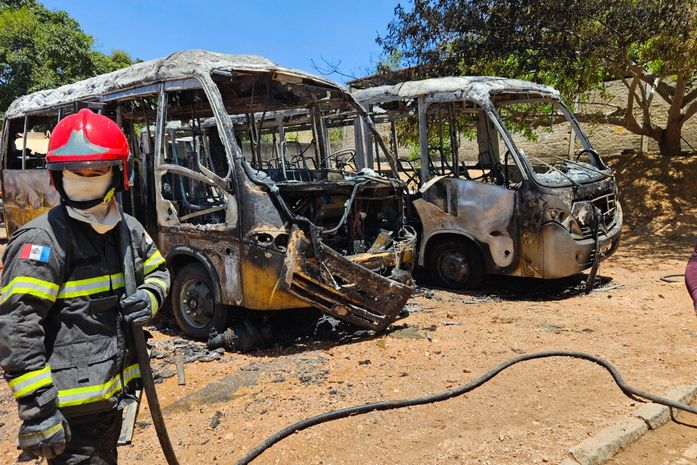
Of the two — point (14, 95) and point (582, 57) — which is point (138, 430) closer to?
point (582, 57)

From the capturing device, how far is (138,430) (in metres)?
3.44

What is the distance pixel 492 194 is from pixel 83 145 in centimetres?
491

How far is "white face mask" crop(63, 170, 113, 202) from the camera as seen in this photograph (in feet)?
6.64

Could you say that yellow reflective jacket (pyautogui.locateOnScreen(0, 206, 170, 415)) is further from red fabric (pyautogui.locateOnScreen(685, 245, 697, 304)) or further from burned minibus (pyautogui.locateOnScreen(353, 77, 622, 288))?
burned minibus (pyautogui.locateOnScreen(353, 77, 622, 288))

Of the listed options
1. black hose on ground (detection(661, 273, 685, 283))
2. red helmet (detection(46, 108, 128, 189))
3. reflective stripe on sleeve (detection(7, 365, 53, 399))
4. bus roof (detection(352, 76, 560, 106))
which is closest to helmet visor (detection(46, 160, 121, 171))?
red helmet (detection(46, 108, 128, 189))

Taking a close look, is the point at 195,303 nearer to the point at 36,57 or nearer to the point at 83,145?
the point at 83,145

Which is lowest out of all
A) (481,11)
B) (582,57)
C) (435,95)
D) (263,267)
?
(263,267)

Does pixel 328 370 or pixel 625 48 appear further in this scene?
pixel 625 48

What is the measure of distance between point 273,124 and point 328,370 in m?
5.10

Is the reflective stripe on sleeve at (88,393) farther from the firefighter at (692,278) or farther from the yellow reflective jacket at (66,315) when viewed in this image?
the firefighter at (692,278)

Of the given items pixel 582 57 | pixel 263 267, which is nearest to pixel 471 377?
pixel 263 267

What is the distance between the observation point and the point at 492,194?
6195 mm

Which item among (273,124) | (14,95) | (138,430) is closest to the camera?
(138,430)

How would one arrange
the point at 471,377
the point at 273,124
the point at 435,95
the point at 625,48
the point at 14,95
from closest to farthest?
1. the point at 471,377
2. the point at 435,95
3. the point at 273,124
4. the point at 625,48
5. the point at 14,95
